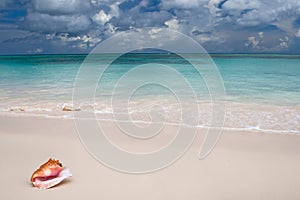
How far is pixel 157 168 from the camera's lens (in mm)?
3742

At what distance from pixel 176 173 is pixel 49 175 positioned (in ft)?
4.52

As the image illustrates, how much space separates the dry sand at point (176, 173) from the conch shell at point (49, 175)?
65mm

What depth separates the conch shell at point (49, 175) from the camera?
10.4 feet

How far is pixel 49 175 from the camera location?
10.7 ft

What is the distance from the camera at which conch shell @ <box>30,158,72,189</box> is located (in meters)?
3.17

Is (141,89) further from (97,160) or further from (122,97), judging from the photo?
(97,160)

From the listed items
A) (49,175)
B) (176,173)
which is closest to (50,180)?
(49,175)

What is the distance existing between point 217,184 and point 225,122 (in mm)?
3133

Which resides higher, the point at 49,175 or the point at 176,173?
the point at 49,175

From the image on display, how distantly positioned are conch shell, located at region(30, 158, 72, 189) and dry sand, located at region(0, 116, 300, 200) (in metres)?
0.07

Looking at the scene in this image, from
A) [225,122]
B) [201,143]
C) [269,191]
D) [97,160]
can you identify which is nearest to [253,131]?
[225,122]

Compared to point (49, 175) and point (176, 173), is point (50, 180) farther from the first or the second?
point (176, 173)

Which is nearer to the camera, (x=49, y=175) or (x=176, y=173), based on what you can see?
(x=49, y=175)

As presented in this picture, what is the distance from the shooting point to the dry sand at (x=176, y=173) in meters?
3.12
